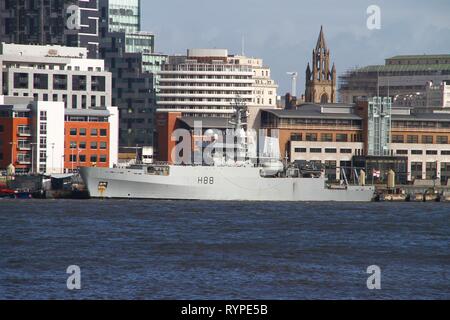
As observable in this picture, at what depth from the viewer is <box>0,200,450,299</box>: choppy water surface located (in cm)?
4422

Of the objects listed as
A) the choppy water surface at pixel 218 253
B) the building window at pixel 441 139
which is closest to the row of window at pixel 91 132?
the choppy water surface at pixel 218 253

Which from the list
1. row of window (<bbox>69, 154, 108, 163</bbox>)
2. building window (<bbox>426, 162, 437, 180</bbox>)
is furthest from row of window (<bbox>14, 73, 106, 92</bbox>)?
building window (<bbox>426, 162, 437, 180</bbox>)

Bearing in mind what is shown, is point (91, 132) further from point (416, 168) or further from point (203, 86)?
point (203, 86)

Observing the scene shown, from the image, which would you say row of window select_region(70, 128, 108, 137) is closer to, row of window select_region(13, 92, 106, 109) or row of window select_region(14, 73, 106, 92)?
row of window select_region(13, 92, 106, 109)

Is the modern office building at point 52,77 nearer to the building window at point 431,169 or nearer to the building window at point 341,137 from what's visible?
the building window at point 341,137

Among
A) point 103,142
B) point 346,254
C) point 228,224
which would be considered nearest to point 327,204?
point 103,142

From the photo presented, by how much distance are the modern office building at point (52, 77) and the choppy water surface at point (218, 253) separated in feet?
212

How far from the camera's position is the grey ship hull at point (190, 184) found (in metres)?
113

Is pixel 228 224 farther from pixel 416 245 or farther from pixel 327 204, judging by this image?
pixel 327 204

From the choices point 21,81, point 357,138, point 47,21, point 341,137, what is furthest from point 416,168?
point 47,21

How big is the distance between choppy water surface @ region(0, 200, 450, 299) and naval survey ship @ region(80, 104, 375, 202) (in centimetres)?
1870

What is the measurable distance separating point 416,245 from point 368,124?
90319 mm
